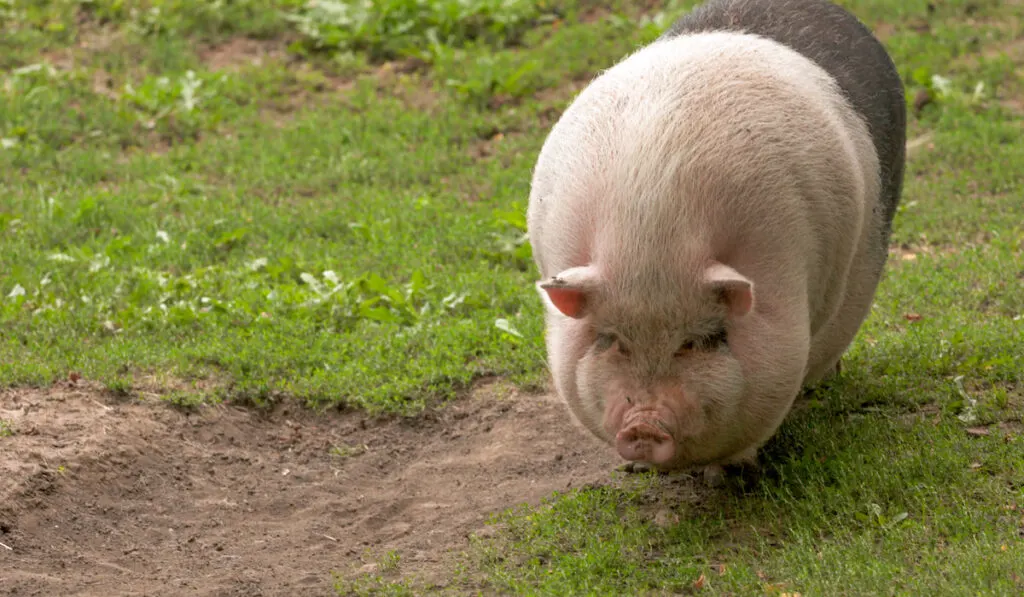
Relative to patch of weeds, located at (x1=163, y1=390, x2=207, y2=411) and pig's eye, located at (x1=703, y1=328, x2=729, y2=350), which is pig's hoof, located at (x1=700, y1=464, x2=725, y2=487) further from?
patch of weeds, located at (x1=163, y1=390, x2=207, y2=411)

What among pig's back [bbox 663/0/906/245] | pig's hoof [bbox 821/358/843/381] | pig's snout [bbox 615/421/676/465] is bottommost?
pig's hoof [bbox 821/358/843/381]

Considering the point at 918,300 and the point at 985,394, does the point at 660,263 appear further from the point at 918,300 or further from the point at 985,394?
the point at 918,300

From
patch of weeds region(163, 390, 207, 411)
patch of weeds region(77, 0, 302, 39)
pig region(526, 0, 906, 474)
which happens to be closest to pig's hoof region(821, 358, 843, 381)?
pig region(526, 0, 906, 474)

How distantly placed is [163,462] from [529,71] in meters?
6.15

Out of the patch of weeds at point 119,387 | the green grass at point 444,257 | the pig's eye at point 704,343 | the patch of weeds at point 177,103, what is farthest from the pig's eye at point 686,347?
the patch of weeds at point 177,103

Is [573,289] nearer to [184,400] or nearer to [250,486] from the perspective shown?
[250,486]

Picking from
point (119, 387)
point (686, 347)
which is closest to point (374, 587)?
point (686, 347)

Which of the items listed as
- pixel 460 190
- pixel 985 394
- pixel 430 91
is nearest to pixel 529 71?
pixel 430 91

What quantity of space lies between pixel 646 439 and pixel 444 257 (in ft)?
14.9

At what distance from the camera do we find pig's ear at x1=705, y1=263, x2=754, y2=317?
195 inches

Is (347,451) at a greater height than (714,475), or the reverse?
(714,475)

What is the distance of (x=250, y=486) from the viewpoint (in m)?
6.88

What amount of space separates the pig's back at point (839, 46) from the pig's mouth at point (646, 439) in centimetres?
227

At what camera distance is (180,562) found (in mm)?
6016
